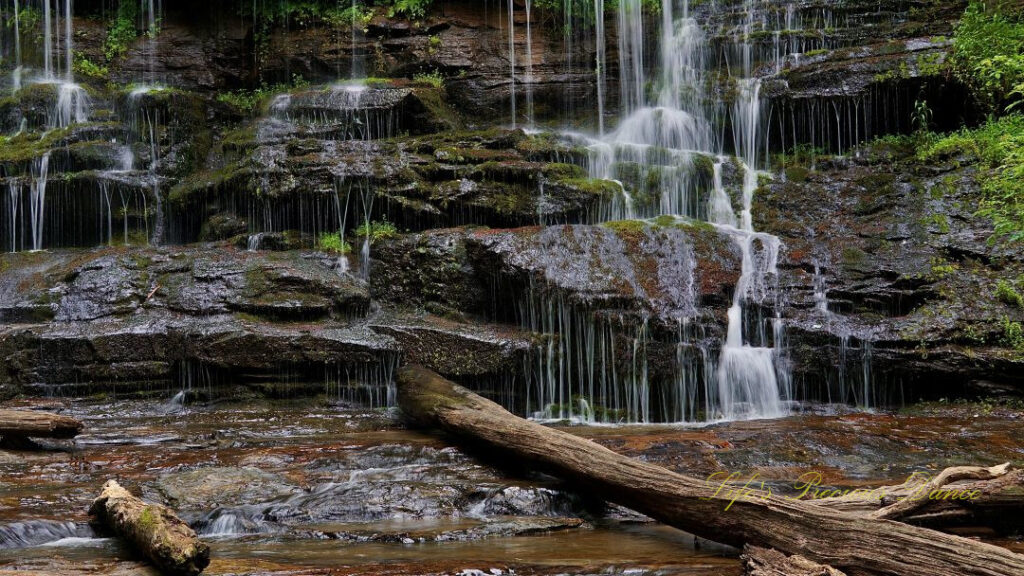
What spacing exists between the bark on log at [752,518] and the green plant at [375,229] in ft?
18.9

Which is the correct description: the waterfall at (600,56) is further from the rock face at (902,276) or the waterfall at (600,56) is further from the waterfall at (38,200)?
the waterfall at (38,200)

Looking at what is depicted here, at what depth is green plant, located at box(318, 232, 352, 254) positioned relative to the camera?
1178 cm

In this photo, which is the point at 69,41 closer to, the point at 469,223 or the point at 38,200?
the point at 38,200

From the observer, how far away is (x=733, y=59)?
15742 mm

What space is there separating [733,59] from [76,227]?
13378 millimetres

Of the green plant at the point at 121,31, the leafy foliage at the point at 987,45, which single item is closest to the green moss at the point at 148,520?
the leafy foliage at the point at 987,45

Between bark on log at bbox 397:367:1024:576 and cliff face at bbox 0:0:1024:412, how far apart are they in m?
3.79

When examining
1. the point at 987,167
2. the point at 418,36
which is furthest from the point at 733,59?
the point at 418,36

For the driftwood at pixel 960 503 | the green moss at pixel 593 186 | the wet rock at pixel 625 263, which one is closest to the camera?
the driftwood at pixel 960 503

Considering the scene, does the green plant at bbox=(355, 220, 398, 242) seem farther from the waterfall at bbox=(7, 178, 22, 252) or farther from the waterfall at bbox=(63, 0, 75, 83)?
the waterfall at bbox=(63, 0, 75, 83)

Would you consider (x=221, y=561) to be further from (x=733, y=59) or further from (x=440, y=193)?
(x=733, y=59)

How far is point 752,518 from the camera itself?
4133 mm

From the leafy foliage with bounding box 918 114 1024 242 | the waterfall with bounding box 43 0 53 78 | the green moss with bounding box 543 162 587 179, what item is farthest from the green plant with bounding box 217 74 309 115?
the leafy foliage with bounding box 918 114 1024 242

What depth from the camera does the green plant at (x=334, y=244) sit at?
1178 centimetres
